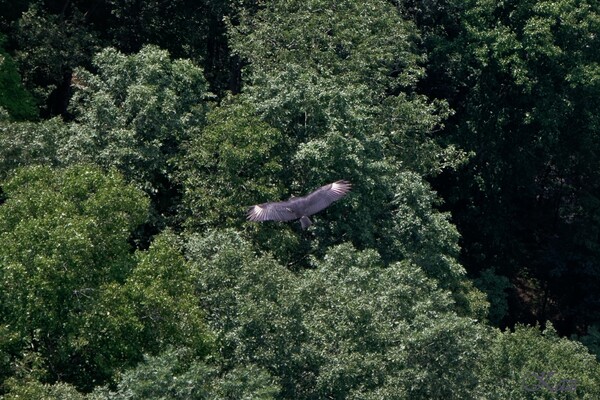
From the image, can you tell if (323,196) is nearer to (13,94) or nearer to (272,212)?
(272,212)

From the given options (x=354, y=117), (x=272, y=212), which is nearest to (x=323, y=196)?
(x=272, y=212)

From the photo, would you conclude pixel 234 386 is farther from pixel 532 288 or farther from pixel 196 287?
pixel 532 288

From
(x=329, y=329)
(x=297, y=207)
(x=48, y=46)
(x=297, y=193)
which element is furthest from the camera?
(x=48, y=46)

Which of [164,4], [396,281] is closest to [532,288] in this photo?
[164,4]

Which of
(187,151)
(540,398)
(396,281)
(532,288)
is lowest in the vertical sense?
(532,288)

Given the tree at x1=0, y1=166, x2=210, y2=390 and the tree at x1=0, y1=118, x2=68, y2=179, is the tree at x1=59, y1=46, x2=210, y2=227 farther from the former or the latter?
the tree at x1=0, y1=166, x2=210, y2=390

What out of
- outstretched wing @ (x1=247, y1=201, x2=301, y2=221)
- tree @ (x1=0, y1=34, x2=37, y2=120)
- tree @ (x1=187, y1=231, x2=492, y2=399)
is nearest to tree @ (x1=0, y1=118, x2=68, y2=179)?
tree @ (x1=0, y1=34, x2=37, y2=120)

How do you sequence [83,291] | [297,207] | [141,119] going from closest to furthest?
[83,291] < [297,207] < [141,119]
